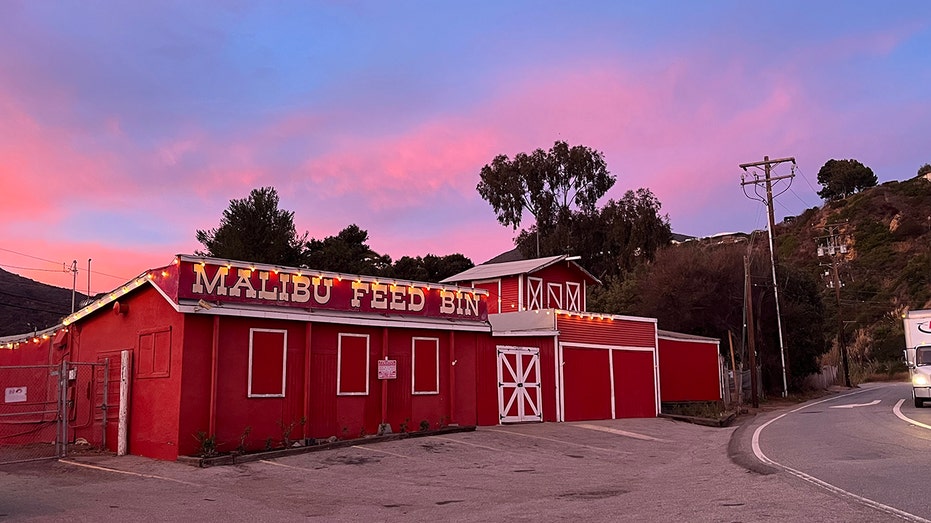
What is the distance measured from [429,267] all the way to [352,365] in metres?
47.9

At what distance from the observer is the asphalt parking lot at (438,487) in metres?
9.80

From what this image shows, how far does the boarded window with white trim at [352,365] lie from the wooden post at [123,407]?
4.86m

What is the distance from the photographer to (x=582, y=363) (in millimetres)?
26125

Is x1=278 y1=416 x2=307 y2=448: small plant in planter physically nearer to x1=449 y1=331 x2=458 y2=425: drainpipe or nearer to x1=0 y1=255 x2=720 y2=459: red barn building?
x1=0 y1=255 x2=720 y2=459: red barn building

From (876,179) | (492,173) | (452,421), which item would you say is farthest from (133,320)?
(876,179)

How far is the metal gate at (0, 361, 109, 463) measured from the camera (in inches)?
669

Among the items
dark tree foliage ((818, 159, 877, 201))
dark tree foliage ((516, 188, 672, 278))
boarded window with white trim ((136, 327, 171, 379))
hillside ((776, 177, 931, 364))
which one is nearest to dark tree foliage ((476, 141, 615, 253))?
dark tree foliage ((516, 188, 672, 278))

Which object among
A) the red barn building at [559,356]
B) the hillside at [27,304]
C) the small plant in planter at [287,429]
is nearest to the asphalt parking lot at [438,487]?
the small plant in planter at [287,429]

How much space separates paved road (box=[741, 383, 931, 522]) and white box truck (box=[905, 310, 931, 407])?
6.12ft

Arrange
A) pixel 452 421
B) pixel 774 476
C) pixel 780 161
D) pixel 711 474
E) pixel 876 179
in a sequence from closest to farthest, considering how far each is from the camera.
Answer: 1. pixel 774 476
2. pixel 711 474
3. pixel 452 421
4. pixel 780 161
5. pixel 876 179

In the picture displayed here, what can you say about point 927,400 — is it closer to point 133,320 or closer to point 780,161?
point 780,161

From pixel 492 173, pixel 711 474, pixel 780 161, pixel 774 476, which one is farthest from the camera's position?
pixel 492 173

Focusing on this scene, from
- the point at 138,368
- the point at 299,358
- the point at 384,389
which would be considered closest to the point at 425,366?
the point at 384,389

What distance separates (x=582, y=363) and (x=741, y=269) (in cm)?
2298
